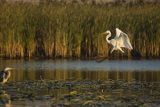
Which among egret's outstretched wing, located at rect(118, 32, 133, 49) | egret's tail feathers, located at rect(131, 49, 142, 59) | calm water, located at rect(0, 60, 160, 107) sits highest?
egret's outstretched wing, located at rect(118, 32, 133, 49)

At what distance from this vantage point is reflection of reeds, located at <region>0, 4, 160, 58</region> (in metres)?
21.5

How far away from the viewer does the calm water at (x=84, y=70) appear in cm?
1739

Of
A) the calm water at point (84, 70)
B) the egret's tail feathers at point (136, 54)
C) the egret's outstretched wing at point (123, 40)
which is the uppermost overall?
the egret's outstretched wing at point (123, 40)

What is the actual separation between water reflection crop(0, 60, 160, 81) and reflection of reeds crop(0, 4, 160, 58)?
0.71m

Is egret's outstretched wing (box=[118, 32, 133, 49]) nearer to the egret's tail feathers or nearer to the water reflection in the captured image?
the water reflection

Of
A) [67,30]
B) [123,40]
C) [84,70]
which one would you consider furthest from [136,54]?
[123,40]

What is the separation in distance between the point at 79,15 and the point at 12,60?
2.92 meters

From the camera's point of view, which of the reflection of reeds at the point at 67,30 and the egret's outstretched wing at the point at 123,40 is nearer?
the egret's outstretched wing at the point at 123,40

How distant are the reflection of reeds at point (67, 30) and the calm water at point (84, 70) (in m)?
0.70

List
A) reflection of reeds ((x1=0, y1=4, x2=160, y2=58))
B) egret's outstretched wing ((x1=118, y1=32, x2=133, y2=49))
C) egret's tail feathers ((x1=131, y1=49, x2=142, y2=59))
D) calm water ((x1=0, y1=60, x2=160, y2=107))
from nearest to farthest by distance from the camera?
egret's outstretched wing ((x1=118, y1=32, x2=133, y2=49))
calm water ((x1=0, y1=60, x2=160, y2=107))
reflection of reeds ((x1=0, y1=4, x2=160, y2=58))
egret's tail feathers ((x1=131, y1=49, x2=142, y2=59))

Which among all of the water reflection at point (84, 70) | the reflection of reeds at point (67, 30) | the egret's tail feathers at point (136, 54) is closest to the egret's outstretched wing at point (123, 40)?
the water reflection at point (84, 70)

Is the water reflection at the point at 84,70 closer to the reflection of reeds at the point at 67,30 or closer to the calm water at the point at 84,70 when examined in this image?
the calm water at the point at 84,70

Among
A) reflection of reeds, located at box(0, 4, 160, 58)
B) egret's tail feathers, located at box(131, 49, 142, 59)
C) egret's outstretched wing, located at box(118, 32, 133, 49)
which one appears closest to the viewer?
egret's outstretched wing, located at box(118, 32, 133, 49)

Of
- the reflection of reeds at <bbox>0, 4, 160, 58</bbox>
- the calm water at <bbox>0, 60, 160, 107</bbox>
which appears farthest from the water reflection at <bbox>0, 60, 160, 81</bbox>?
the reflection of reeds at <bbox>0, 4, 160, 58</bbox>
